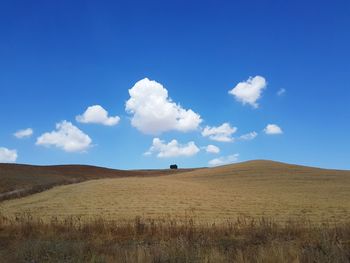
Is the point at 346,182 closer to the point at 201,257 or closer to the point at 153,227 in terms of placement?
the point at 153,227

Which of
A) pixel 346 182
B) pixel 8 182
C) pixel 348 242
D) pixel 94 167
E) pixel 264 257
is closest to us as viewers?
pixel 264 257

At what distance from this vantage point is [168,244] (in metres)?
11.5

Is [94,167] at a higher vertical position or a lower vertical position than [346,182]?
higher

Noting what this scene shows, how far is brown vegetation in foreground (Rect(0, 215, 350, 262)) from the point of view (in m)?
9.79

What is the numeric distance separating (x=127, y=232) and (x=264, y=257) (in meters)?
6.79

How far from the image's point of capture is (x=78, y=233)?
14.8 m

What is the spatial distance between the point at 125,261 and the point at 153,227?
5.96m

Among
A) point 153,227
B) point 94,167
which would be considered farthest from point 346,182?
point 94,167

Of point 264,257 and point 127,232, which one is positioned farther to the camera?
point 127,232

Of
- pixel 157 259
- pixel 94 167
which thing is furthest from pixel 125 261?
pixel 94 167

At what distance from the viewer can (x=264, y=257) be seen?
31.1 feet

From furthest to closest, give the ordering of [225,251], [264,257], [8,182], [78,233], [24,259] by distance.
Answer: [8,182]
[78,233]
[225,251]
[24,259]
[264,257]

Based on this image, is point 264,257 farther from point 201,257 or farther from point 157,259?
point 157,259

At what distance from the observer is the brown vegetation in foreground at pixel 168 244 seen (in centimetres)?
979
